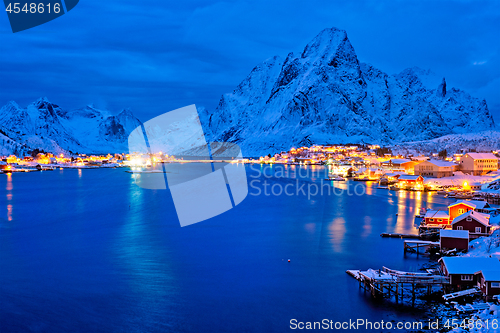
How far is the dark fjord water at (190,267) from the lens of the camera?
10.6 metres

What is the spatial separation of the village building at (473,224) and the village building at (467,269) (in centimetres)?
486

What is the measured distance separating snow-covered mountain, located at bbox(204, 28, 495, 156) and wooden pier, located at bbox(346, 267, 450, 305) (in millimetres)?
110721

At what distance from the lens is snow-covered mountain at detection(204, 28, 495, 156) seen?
426ft

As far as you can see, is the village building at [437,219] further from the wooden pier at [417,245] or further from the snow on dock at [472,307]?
the snow on dock at [472,307]

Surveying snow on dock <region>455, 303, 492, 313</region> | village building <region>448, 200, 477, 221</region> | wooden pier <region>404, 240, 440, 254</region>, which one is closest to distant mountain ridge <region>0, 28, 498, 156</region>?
village building <region>448, 200, 477, 221</region>

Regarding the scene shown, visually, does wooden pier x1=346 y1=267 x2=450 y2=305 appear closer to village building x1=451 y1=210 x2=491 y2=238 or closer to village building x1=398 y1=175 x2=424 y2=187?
village building x1=451 y1=210 x2=491 y2=238

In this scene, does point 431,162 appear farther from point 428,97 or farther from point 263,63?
point 263,63

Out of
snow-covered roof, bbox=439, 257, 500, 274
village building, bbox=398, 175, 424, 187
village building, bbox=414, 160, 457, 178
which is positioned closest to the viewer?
snow-covered roof, bbox=439, 257, 500, 274

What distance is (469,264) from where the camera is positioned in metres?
11.2

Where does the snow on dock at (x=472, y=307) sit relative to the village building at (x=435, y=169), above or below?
below

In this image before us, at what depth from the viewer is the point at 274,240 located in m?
19.1

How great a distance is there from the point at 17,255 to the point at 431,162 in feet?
128

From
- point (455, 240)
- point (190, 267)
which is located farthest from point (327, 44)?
point (190, 267)

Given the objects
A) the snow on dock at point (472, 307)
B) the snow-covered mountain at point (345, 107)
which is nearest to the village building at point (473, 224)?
the snow on dock at point (472, 307)
